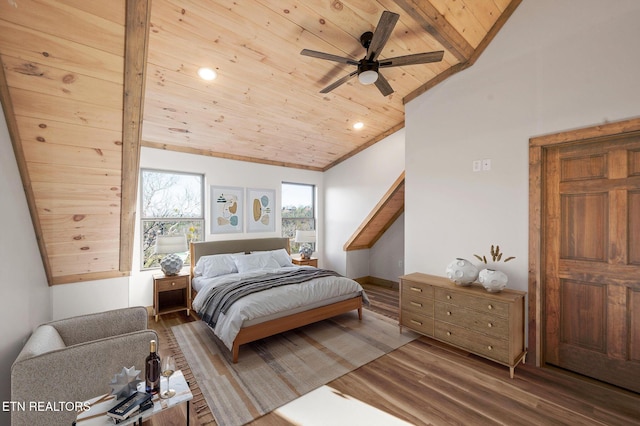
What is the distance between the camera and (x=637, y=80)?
215 centimetres

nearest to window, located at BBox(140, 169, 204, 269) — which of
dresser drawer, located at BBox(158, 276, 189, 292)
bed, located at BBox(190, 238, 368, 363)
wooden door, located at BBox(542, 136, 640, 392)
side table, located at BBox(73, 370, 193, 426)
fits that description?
bed, located at BBox(190, 238, 368, 363)

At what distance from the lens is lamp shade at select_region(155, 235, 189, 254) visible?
12.4ft

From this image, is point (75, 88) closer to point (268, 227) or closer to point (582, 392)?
point (268, 227)

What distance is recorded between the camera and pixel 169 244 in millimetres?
3834

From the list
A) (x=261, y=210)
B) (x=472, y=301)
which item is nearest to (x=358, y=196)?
(x=261, y=210)

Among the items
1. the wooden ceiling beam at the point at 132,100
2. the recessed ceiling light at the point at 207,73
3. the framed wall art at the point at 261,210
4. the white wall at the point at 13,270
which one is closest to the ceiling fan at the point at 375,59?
the wooden ceiling beam at the point at 132,100

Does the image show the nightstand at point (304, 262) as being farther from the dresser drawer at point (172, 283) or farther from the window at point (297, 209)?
the dresser drawer at point (172, 283)

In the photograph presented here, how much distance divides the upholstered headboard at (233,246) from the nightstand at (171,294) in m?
0.39

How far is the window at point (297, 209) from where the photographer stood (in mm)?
5719

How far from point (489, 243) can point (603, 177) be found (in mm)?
1074

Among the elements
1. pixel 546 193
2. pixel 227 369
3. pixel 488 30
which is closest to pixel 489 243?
pixel 546 193

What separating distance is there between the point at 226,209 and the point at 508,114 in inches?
167

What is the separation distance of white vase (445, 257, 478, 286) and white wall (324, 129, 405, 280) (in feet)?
6.64

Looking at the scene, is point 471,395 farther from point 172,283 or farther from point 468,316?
point 172,283
